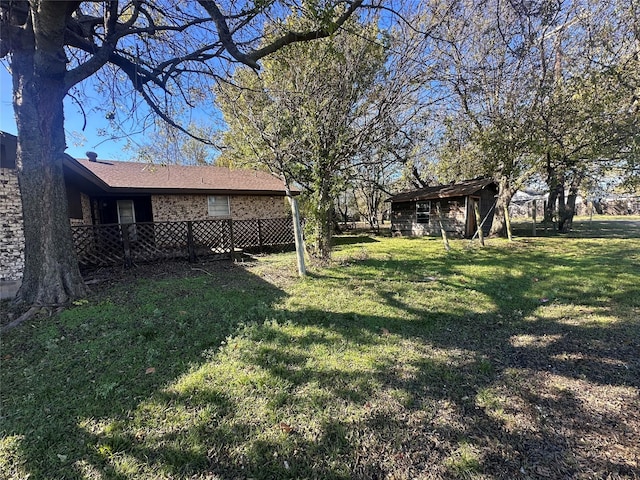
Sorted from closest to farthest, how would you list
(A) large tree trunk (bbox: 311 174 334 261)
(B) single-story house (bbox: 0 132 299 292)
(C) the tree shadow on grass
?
(C) the tree shadow on grass → (A) large tree trunk (bbox: 311 174 334 261) → (B) single-story house (bbox: 0 132 299 292)

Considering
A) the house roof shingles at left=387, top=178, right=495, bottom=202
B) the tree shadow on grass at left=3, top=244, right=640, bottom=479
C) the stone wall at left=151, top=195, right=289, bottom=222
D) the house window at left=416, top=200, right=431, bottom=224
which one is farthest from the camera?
the house window at left=416, top=200, right=431, bottom=224

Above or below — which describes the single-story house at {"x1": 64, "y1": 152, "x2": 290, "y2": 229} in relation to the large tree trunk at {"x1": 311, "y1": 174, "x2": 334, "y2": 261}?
above

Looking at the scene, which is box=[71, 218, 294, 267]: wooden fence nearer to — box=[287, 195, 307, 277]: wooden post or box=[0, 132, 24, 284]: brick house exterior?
box=[0, 132, 24, 284]: brick house exterior

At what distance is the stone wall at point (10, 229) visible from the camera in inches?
257

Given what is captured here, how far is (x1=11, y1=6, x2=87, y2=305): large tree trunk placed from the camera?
4.55m

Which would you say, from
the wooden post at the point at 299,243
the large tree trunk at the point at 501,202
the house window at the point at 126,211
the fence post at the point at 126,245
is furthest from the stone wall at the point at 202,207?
the large tree trunk at the point at 501,202

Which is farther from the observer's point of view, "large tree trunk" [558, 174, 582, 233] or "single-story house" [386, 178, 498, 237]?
"single-story house" [386, 178, 498, 237]

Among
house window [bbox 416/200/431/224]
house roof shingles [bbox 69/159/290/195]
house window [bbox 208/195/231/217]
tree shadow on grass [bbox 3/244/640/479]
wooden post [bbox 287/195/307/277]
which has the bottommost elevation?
tree shadow on grass [bbox 3/244/640/479]

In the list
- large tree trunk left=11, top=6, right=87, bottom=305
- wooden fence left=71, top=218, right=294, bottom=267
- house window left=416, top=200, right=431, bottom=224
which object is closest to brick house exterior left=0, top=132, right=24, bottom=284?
wooden fence left=71, top=218, right=294, bottom=267

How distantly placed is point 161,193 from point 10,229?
4835mm

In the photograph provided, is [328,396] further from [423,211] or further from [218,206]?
[423,211]

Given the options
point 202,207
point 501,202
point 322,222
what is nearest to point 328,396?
point 322,222

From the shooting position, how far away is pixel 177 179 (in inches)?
482

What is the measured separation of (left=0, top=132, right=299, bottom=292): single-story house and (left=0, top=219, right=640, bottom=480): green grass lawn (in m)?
5.77
